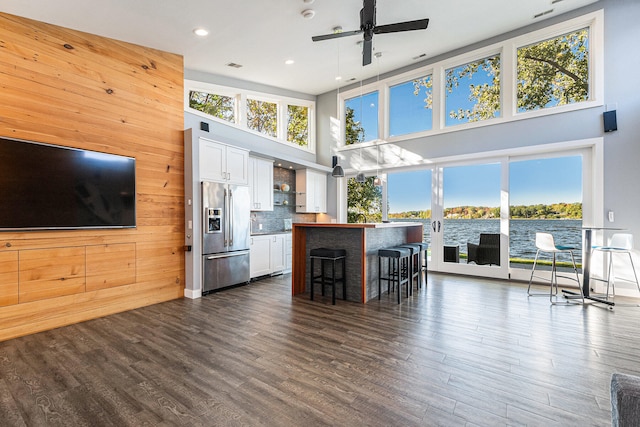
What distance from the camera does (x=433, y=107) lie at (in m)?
6.24

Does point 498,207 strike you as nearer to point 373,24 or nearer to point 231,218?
point 373,24

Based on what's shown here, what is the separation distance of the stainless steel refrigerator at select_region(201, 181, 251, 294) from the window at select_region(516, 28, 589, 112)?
544cm

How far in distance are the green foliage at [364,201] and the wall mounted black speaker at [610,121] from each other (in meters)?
4.04

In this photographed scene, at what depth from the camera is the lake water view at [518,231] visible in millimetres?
5047

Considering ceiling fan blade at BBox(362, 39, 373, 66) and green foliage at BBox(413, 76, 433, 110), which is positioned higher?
green foliage at BBox(413, 76, 433, 110)

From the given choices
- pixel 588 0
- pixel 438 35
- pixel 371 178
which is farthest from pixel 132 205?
pixel 588 0

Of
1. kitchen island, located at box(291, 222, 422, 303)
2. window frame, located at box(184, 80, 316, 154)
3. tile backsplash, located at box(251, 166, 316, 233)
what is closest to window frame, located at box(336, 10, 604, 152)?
window frame, located at box(184, 80, 316, 154)

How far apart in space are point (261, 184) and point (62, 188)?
3209 mm

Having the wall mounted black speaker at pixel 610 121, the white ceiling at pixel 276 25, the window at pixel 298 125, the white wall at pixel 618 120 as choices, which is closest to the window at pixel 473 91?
the white ceiling at pixel 276 25

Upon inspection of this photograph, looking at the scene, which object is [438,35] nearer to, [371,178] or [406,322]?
[371,178]

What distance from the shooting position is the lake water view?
16.6ft

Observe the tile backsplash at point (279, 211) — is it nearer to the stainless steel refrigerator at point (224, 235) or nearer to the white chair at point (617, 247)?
the stainless steel refrigerator at point (224, 235)

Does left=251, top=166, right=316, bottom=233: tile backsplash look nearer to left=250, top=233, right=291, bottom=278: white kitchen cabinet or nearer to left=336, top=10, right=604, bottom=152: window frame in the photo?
left=250, top=233, right=291, bottom=278: white kitchen cabinet

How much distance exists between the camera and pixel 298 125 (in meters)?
7.73
